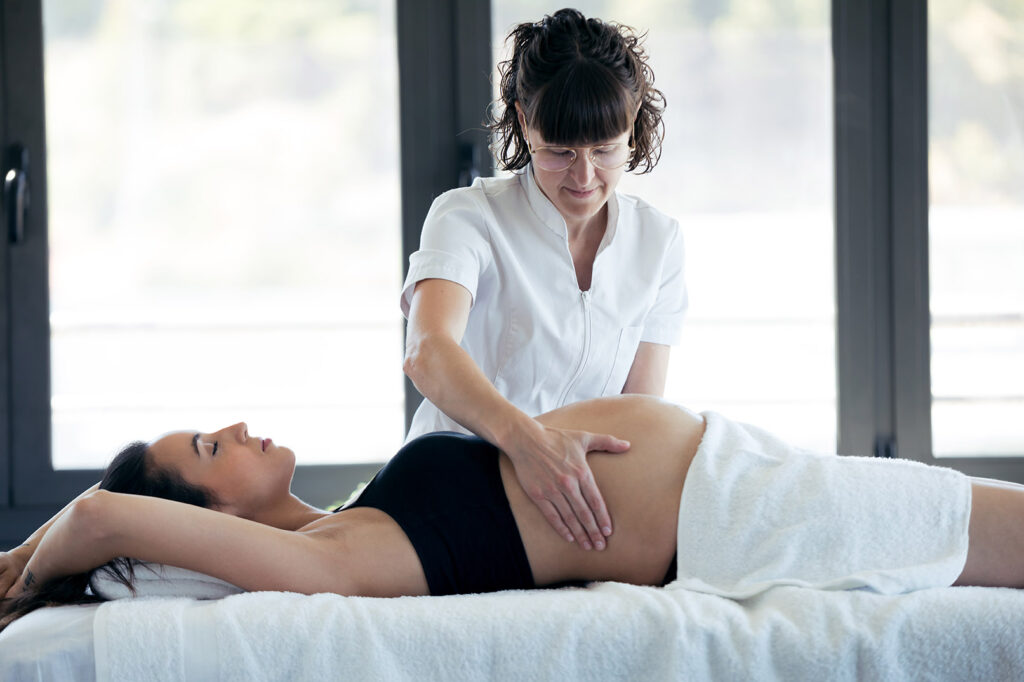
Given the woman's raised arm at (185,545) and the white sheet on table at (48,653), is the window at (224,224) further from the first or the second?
the white sheet on table at (48,653)

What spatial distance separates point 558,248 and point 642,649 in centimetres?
80

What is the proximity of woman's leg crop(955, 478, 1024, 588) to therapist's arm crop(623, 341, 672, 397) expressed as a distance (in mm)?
724

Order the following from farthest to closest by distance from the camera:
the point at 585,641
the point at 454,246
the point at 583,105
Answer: the point at 454,246, the point at 583,105, the point at 585,641

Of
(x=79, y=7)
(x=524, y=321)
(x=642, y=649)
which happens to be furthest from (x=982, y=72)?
(x=79, y=7)

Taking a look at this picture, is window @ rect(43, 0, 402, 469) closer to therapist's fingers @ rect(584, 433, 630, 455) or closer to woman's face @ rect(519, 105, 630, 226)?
woman's face @ rect(519, 105, 630, 226)

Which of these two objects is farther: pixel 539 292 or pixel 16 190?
pixel 16 190

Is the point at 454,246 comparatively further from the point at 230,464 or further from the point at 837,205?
the point at 837,205

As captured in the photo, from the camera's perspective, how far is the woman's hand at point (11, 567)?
1427 millimetres

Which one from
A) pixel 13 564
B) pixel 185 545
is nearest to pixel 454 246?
pixel 185 545

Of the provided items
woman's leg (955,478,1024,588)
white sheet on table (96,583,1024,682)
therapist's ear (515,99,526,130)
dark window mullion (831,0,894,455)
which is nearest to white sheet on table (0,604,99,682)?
white sheet on table (96,583,1024,682)

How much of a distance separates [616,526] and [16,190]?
220cm

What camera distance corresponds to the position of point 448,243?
1676 mm

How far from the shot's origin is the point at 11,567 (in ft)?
4.76

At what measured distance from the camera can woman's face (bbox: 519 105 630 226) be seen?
158 cm
